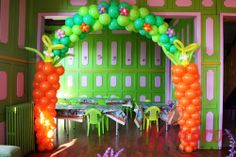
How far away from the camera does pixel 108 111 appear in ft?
20.3

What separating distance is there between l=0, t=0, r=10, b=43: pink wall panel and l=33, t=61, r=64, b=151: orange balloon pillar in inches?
32.3

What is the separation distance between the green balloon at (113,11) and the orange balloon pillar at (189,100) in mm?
1507

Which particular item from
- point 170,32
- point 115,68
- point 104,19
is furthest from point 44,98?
point 115,68

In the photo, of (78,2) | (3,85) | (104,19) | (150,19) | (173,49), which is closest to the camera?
(3,85)

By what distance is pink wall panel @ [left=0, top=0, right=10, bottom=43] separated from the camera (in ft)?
13.6

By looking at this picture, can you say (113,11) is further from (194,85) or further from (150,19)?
(194,85)

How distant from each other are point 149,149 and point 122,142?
2.59 feet

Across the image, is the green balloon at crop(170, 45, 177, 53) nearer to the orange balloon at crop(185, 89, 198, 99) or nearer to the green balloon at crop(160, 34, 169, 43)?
the green balloon at crop(160, 34, 169, 43)

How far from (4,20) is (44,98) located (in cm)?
154

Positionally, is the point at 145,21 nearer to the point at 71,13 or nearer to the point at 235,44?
the point at 71,13

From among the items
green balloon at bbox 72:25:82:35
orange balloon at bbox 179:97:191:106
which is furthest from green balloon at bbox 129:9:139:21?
orange balloon at bbox 179:97:191:106

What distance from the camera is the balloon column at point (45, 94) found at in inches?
187

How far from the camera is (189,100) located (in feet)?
15.9

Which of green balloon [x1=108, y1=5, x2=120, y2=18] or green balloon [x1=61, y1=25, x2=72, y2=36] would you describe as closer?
green balloon [x1=108, y1=5, x2=120, y2=18]
